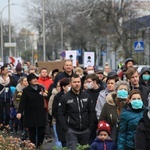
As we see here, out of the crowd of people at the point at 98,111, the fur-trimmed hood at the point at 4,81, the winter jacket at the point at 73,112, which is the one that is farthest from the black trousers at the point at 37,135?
the fur-trimmed hood at the point at 4,81

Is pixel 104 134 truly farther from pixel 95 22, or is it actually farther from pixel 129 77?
pixel 95 22

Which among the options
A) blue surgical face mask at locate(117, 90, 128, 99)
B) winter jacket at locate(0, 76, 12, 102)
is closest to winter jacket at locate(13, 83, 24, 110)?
winter jacket at locate(0, 76, 12, 102)

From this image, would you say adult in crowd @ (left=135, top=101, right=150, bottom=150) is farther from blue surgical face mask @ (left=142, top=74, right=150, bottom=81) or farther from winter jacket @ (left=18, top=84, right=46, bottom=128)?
winter jacket @ (left=18, top=84, right=46, bottom=128)

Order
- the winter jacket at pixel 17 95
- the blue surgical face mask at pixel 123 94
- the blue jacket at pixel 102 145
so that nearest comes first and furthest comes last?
1. the blue jacket at pixel 102 145
2. the blue surgical face mask at pixel 123 94
3. the winter jacket at pixel 17 95

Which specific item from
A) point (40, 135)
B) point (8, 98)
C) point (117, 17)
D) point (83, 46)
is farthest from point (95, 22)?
point (40, 135)

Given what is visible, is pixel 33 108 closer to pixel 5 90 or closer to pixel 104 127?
pixel 5 90

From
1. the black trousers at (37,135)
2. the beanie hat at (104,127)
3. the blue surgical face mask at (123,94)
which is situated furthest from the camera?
the black trousers at (37,135)

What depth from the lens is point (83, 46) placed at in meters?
61.6

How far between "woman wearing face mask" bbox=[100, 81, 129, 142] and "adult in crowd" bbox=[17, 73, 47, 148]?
3153mm

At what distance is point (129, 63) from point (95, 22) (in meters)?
35.9

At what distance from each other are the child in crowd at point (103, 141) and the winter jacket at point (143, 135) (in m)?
1.53

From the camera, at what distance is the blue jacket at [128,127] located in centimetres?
765

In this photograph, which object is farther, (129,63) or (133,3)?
(133,3)

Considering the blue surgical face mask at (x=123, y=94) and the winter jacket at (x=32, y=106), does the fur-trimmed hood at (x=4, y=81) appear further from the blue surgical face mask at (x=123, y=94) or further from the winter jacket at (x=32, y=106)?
the blue surgical face mask at (x=123, y=94)
